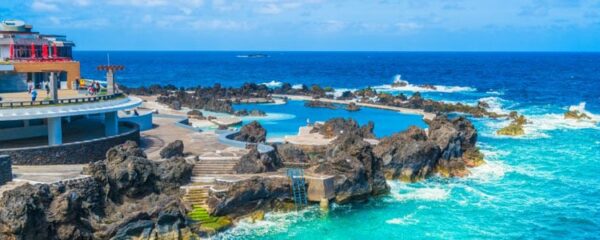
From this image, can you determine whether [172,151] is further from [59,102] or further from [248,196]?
[59,102]

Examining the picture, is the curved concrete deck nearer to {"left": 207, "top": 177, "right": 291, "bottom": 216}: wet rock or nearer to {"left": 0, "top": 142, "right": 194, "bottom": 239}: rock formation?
{"left": 0, "top": 142, "right": 194, "bottom": 239}: rock formation

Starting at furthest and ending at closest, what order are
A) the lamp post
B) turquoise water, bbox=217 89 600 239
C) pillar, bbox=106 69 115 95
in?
pillar, bbox=106 69 115 95
the lamp post
turquoise water, bbox=217 89 600 239

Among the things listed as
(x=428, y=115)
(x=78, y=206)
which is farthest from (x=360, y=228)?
(x=428, y=115)

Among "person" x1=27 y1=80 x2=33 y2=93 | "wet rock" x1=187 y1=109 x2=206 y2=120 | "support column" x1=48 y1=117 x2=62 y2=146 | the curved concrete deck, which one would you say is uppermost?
"person" x1=27 y1=80 x2=33 y2=93

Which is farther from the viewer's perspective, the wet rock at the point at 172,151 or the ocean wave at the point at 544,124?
the ocean wave at the point at 544,124

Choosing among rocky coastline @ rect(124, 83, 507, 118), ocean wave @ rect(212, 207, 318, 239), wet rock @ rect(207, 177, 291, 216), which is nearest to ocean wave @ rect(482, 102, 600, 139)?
rocky coastline @ rect(124, 83, 507, 118)

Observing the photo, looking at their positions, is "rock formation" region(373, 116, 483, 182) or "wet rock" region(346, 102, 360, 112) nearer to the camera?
"rock formation" region(373, 116, 483, 182)

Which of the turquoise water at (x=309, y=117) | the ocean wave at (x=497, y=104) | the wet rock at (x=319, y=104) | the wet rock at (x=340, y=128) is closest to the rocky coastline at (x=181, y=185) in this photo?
the wet rock at (x=340, y=128)

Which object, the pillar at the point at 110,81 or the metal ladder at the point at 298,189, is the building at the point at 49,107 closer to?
the pillar at the point at 110,81
